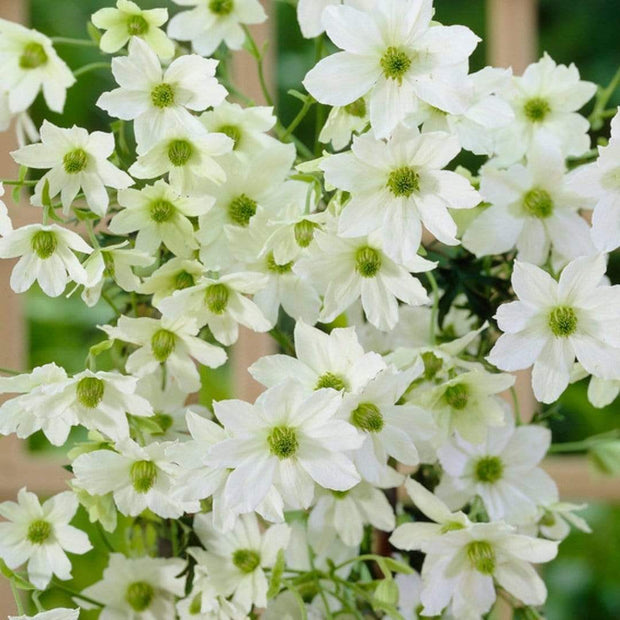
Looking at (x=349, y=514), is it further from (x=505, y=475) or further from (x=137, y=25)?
(x=137, y=25)

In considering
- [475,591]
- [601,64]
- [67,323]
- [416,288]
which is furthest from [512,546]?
[601,64]

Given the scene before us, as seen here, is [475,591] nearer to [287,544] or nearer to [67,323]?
[287,544]

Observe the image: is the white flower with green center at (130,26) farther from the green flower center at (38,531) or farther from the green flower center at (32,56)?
the green flower center at (38,531)

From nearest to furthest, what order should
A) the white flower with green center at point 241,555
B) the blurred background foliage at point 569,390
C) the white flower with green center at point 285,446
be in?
the white flower with green center at point 285,446 → the white flower with green center at point 241,555 → the blurred background foliage at point 569,390

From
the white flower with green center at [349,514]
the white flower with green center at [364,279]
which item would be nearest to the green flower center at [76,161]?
the white flower with green center at [364,279]

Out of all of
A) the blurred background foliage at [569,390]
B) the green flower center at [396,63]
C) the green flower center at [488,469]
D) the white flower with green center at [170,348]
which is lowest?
the blurred background foliage at [569,390]

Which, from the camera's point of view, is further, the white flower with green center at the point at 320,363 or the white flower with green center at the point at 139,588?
the white flower with green center at the point at 139,588
